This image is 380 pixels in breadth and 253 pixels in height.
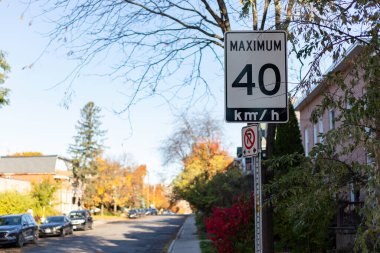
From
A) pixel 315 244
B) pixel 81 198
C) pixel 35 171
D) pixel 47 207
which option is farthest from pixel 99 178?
pixel 315 244

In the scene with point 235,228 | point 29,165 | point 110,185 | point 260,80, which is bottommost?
point 235,228

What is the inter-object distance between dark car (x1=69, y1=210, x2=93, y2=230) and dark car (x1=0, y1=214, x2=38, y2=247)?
15.4 metres

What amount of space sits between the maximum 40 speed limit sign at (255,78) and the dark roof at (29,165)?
7125cm

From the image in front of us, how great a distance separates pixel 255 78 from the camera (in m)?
5.04

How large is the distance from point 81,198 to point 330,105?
76746 millimetres

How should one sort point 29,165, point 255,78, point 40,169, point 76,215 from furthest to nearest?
point 29,165 → point 40,169 → point 76,215 → point 255,78

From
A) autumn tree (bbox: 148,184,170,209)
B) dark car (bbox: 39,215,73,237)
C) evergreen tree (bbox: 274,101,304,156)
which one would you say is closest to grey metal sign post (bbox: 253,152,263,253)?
evergreen tree (bbox: 274,101,304,156)

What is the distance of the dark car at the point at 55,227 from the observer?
33.4 meters

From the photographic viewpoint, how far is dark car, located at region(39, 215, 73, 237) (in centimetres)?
3344

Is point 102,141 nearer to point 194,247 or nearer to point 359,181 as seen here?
point 194,247

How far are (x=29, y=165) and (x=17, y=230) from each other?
175ft

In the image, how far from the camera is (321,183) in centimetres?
498

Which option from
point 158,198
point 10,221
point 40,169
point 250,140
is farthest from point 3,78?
point 158,198

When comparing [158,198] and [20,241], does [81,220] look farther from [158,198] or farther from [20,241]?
[158,198]
